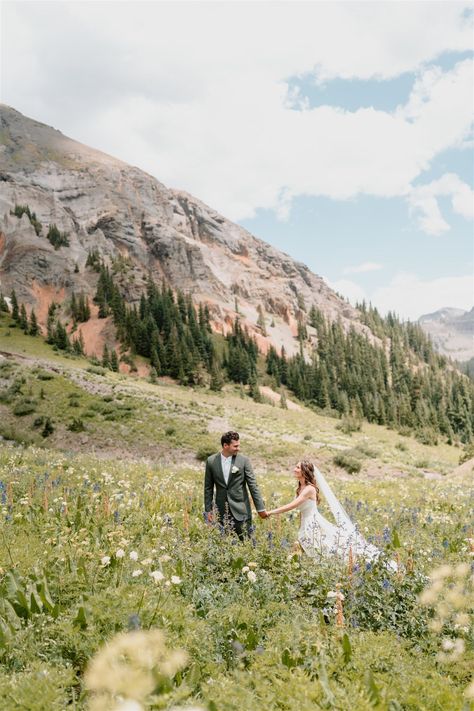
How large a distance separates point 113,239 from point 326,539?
5411 inches

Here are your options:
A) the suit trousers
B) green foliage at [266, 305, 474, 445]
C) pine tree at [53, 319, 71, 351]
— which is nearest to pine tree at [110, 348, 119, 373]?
pine tree at [53, 319, 71, 351]

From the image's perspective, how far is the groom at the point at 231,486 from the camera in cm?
757

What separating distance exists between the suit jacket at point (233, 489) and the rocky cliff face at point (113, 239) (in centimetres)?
9249

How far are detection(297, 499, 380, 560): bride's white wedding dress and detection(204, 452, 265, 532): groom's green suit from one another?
0.79 meters

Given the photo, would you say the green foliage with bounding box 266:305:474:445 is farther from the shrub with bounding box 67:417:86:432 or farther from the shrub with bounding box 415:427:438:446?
the shrub with bounding box 67:417:86:432

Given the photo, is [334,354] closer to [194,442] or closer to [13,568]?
[194,442]

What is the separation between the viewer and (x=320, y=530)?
7297mm

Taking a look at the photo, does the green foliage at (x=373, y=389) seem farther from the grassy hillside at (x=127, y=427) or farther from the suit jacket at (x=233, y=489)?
the suit jacket at (x=233, y=489)

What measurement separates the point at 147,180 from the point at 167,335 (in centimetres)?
10352

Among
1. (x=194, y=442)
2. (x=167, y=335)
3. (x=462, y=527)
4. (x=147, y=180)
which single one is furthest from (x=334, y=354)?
(x=462, y=527)

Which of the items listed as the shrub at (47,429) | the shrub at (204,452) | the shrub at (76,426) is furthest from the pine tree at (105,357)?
the shrub at (204,452)

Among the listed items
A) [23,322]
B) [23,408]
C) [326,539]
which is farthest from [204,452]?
[23,322]

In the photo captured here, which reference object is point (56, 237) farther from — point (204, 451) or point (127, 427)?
point (204, 451)

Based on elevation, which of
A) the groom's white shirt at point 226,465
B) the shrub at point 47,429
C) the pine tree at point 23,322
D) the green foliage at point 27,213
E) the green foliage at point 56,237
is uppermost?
the green foliage at point 27,213
